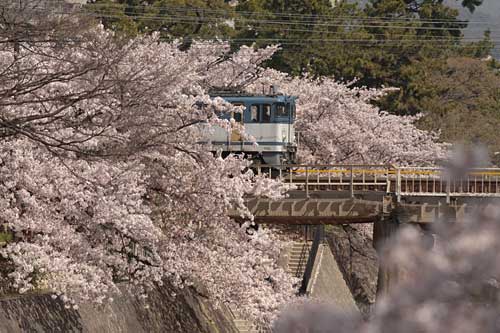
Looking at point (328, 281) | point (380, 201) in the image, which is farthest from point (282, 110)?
point (328, 281)

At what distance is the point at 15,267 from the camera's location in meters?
16.2

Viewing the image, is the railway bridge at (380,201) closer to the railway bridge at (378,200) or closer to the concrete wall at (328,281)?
the railway bridge at (378,200)

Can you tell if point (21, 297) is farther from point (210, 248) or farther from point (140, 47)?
point (140, 47)

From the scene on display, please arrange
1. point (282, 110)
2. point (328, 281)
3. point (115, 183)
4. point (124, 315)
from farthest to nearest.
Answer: point (328, 281) < point (282, 110) < point (124, 315) < point (115, 183)

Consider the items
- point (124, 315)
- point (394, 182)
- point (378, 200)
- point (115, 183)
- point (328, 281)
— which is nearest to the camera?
point (115, 183)

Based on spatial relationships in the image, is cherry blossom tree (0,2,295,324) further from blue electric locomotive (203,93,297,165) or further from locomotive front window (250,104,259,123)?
locomotive front window (250,104,259,123)

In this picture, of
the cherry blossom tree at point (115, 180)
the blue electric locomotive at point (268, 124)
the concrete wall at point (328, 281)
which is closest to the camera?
the cherry blossom tree at point (115, 180)

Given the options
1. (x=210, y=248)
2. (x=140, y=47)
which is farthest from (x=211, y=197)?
(x=140, y=47)

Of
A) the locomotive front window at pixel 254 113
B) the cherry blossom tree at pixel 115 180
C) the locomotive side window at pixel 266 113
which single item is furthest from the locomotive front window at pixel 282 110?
the cherry blossom tree at pixel 115 180

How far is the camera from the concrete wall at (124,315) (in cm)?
1609

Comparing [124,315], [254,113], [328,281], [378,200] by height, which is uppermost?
[254,113]

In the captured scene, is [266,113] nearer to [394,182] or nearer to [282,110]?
[282,110]

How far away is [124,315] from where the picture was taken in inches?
781

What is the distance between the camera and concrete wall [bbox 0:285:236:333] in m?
16.1
